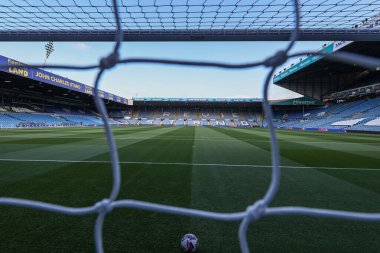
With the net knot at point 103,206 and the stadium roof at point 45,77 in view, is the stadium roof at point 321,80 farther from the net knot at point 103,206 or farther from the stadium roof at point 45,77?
the net knot at point 103,206

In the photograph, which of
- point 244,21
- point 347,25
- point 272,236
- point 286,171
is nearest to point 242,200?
→ point 272,236

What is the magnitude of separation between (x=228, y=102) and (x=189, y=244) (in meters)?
51.5

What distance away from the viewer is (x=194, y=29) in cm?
411

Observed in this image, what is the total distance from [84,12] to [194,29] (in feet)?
6.10

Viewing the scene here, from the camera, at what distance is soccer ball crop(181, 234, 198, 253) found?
1798mm

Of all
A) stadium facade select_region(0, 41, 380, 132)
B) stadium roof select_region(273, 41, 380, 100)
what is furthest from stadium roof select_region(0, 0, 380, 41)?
stadium roof select_region(273, 41, 380, 100)

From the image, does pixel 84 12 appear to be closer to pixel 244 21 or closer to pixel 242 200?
pixel 244 21

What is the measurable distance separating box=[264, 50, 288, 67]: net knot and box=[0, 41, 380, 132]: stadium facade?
15.0 metres

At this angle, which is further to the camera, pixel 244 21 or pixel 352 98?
pixel 352 98

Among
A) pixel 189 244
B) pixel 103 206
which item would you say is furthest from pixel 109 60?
pixel 189 244

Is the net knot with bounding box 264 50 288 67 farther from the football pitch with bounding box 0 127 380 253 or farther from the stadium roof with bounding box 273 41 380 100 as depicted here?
the stadium roof with bounding box 273 41 380 100

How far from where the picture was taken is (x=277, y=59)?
1.18m

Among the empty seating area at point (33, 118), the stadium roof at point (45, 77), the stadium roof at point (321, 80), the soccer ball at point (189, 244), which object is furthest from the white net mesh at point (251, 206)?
the stadium roof at point (321, 80)

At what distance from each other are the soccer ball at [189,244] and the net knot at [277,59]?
1.50 meters
